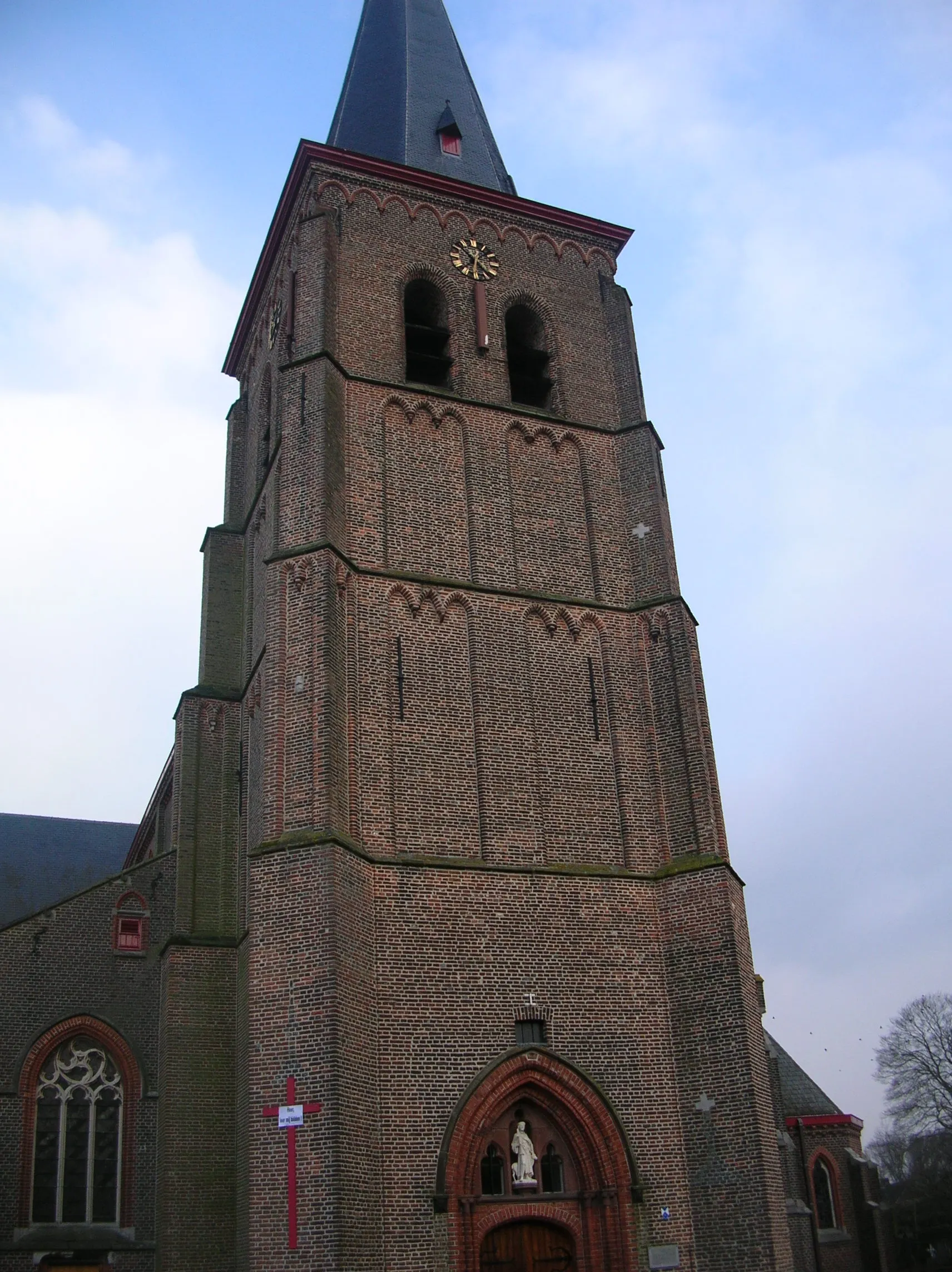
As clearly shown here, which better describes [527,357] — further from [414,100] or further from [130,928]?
[130,928]

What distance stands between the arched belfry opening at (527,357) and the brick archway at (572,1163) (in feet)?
34.7

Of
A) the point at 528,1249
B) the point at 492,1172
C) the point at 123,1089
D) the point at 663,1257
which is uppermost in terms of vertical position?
the point at 123,1089

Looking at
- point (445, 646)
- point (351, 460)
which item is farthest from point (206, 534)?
point (445, 646)

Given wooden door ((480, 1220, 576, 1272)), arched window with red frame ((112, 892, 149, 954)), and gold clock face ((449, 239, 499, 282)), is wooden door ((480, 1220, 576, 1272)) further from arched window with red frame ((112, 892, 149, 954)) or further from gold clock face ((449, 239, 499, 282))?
gold clock face ((449, 239, 499, 282))

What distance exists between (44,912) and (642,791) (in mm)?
8545

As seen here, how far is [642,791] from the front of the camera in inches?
651

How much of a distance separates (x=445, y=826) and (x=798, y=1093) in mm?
19557

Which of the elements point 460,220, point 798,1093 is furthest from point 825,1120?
point 460,220

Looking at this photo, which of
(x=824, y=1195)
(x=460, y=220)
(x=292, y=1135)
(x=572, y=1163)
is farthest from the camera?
(x=824, y=1195)

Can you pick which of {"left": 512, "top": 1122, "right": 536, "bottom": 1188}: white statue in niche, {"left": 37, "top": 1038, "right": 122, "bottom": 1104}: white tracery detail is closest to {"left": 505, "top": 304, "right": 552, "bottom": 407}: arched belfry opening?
{"left": 512, "top": 1122, "right": 536, "bottom": 1188}: white statue in niche

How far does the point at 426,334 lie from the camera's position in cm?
1970

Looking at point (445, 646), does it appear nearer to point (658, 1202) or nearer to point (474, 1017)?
point (474, 1017)

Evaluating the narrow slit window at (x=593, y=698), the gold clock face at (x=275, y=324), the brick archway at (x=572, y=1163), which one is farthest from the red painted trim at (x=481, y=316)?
the brick archway at (x=572, y=1163)

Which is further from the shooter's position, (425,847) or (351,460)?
(351,460)
